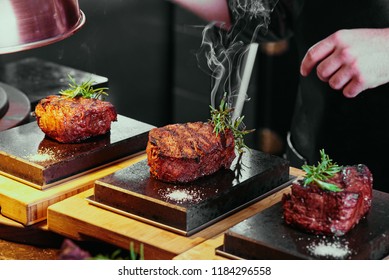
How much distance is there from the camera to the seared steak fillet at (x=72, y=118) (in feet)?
9.72

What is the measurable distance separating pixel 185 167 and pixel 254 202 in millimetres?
271

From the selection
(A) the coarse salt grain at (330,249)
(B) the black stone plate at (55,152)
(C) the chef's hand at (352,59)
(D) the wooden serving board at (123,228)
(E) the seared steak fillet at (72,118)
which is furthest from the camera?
(C) the chef's hand at (352,59)

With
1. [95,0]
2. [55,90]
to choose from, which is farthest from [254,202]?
[95,0]

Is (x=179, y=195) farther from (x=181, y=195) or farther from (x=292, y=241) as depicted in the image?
(x=292, y=241)

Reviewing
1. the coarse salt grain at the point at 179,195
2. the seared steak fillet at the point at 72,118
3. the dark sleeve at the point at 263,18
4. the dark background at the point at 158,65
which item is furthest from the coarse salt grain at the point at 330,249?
the dark background at the point at 158,65

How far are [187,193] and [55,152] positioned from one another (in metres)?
0.58

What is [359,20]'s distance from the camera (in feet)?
11.2

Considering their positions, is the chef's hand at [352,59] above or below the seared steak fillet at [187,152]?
above

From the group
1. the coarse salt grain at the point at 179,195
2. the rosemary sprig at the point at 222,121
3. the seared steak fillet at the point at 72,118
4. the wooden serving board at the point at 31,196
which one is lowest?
the wooden serving board at the point at 31,196

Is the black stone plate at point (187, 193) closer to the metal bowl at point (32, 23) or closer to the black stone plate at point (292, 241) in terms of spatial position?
the black stone plate at point (292, 241)

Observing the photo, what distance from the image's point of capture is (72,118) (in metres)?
2.96

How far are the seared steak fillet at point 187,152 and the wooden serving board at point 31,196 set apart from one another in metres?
0.29

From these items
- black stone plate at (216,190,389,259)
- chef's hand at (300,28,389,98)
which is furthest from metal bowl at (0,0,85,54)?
chef's hand at (300,28,389,98)
